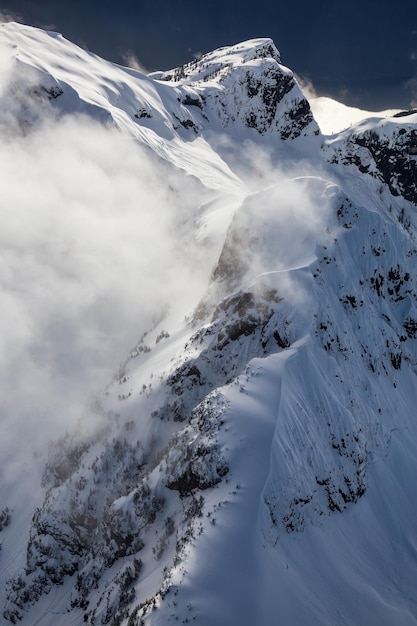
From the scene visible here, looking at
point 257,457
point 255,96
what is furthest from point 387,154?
point 257,457

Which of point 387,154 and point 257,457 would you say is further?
point 387,154

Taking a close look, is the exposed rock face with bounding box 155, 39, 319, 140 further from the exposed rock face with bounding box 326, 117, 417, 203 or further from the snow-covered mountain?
the snow-covered mountain

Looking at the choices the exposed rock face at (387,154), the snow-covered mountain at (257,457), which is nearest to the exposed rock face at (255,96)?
the exposed rock face at (387,154)

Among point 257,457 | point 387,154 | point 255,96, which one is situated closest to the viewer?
point 257,457

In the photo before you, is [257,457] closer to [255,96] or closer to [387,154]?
[255,96]

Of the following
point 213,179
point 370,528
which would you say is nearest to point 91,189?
point 213,179

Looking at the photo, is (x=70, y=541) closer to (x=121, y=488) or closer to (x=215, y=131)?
(x=121, y=488)

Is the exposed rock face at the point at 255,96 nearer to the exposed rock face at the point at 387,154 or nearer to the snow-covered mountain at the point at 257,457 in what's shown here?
the exposed rock face at the point at 387,154

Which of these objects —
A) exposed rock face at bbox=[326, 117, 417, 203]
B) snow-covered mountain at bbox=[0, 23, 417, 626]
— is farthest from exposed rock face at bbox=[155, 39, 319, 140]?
snow-covered mountain at bbox=[0, 23, 417, 626]
